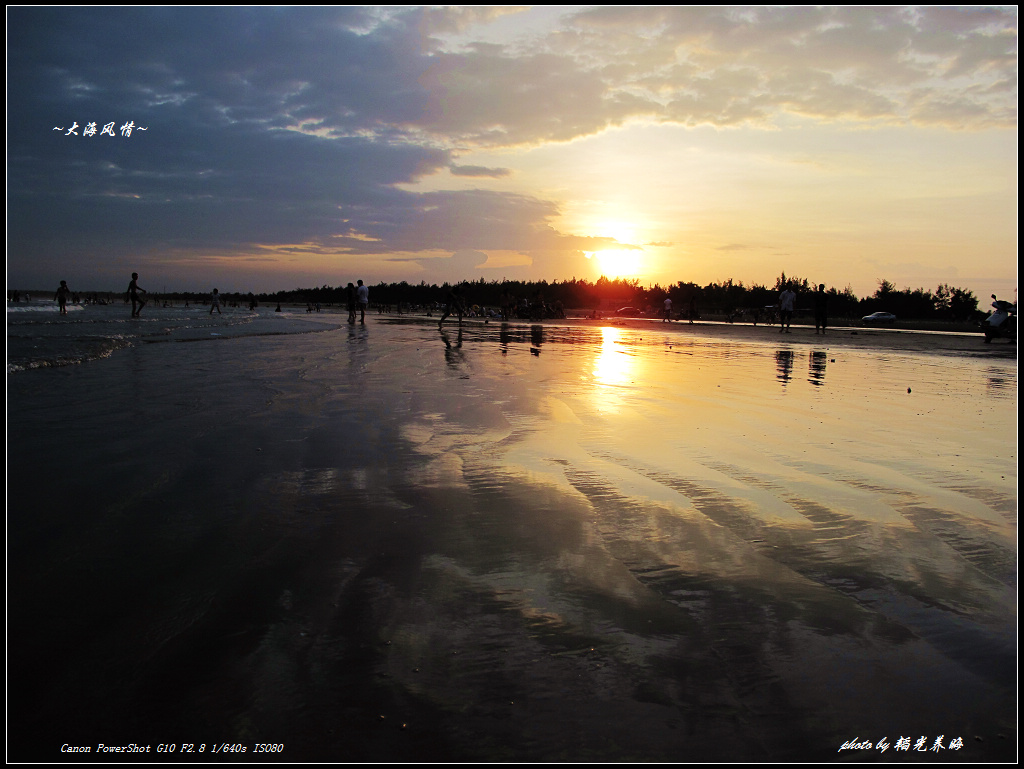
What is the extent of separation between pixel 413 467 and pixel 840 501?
334 cm

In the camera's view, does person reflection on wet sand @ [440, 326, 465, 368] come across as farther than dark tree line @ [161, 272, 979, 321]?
No

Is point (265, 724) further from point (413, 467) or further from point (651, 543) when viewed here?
point (413, 467)

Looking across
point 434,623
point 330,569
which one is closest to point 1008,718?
point 434,623

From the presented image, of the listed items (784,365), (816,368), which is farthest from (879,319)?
(816,368)

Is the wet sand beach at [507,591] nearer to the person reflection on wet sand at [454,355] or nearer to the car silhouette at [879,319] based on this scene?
the person reflection on wet sand at [454,355]

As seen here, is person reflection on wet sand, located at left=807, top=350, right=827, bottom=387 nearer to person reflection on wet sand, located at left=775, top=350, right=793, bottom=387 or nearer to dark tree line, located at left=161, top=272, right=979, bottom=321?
person reflection on wet sand, located at left=775, top=350, right=793, bottom=387

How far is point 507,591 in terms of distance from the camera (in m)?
2.84

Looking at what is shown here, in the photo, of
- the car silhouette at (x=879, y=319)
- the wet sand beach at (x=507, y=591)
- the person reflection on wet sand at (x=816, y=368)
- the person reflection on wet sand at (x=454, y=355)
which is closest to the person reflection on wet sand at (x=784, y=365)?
the person reflection on wet sand at (x=816, y=368)

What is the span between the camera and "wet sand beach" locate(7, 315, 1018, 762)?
1.99 meters

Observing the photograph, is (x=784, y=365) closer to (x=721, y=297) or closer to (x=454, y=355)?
(x=454, y=355)

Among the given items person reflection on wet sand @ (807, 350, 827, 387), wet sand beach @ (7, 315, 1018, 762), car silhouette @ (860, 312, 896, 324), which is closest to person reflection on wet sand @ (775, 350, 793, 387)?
person reflection on wet sand @ (807, 350, 827, 387)

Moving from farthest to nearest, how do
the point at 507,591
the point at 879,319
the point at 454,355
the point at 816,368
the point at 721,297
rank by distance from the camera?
the point at 721,297
the point at 879,319
the point at 454,355
the point at 816,368
the point at 507,591

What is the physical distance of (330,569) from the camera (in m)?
3.01

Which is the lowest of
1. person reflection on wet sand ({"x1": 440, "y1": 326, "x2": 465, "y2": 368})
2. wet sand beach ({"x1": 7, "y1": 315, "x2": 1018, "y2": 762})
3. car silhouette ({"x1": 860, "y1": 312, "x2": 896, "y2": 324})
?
wet sand beach ({"x1": 7, "y1": 315, "x2": 1018, "y2": 762})
